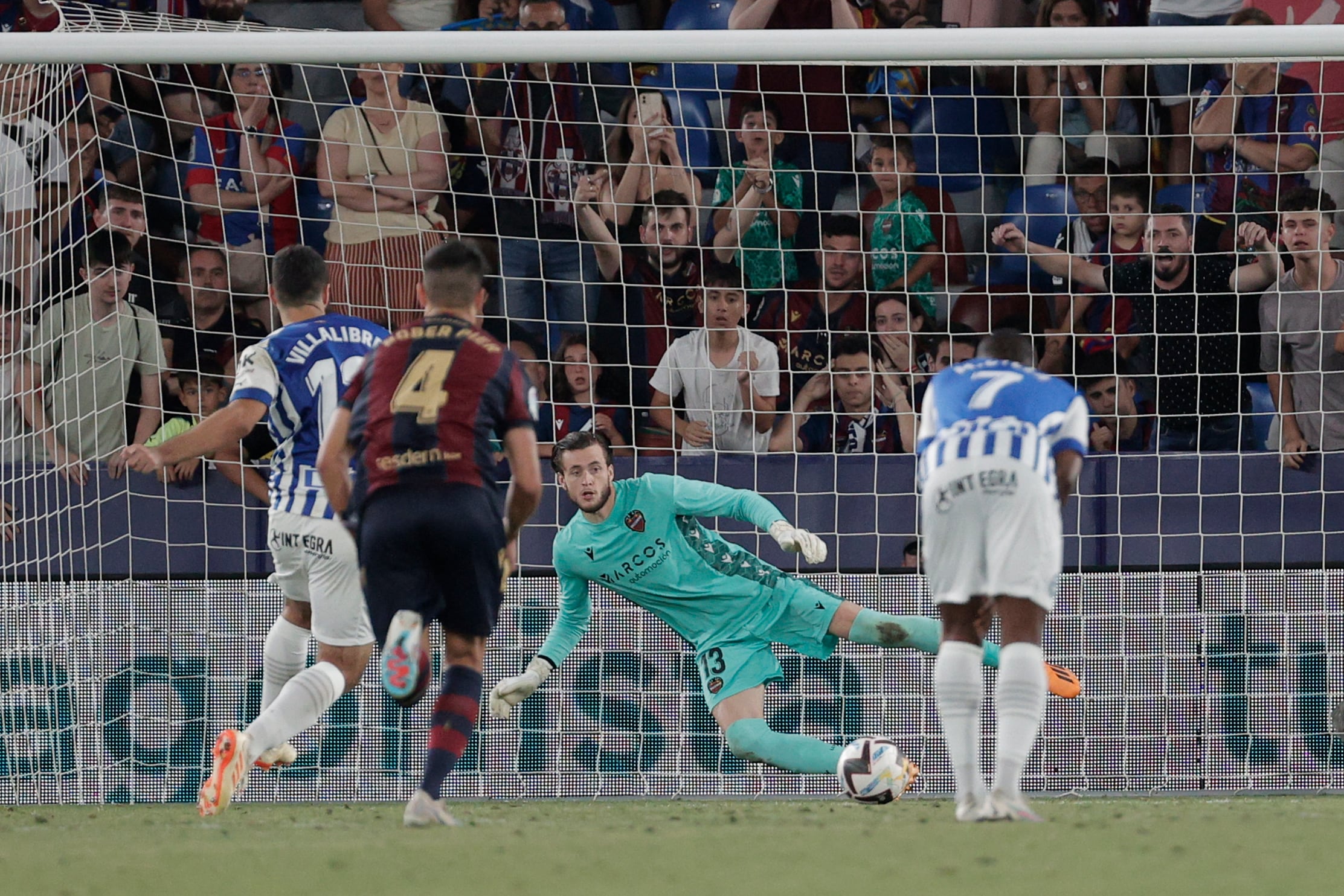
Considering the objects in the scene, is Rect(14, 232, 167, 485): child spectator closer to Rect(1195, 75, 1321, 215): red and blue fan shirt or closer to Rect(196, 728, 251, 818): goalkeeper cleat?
Rect(196, 728, 251, 818): goalkeeper cleat

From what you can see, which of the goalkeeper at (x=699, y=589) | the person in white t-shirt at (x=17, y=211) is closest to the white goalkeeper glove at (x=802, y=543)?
the goalkeeper at (x=699, y=589)

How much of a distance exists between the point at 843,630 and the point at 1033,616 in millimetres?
2055

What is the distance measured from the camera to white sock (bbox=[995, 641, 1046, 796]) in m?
4.68

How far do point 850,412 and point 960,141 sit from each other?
2.09m

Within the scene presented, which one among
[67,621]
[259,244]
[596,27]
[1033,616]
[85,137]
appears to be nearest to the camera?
[1033,616]

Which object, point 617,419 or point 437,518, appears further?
point 617,419

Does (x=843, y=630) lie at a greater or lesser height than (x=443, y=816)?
greater

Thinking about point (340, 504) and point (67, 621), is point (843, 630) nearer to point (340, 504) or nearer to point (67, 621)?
point (340, 504)

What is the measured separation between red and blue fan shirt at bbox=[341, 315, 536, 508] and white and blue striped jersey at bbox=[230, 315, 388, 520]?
3.00ft

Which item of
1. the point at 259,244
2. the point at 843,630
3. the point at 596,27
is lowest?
the point at 843,630

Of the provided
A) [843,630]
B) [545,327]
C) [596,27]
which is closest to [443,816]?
[843,630]

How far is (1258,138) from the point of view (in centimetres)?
902

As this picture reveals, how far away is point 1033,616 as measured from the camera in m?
4.81

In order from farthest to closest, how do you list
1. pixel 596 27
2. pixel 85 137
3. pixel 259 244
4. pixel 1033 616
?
pixel 596 27, pixel 259 244, pixel 85 137, pixel 1033 616
